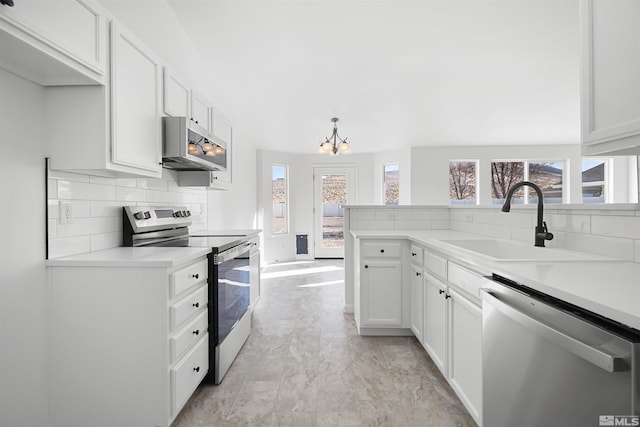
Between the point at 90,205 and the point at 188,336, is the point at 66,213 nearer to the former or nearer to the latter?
the point at 90,205

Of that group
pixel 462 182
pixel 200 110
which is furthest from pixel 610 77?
pixel 462 182

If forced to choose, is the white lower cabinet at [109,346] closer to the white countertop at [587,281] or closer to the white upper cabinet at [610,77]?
the white countertop at [587,281]

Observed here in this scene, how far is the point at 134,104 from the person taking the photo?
66.5 inches

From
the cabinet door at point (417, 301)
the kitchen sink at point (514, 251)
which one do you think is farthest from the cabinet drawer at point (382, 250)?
the kitchen sink at point (514, 251)

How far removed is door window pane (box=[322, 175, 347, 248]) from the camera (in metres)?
7.14

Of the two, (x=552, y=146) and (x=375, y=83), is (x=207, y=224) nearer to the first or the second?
(x=375, y=83)

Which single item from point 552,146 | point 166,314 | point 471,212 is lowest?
point 166,314

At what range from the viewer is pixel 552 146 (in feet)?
21.1

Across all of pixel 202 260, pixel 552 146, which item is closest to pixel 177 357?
pixel 202 260

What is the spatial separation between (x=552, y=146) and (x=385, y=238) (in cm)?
597

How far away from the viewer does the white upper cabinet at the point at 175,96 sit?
6.70 feet

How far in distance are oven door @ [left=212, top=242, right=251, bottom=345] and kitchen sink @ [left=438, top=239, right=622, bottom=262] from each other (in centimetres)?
144

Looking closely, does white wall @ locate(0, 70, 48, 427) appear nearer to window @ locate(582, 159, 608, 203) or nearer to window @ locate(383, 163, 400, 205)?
window @ locate(383, 163, 400, 205)

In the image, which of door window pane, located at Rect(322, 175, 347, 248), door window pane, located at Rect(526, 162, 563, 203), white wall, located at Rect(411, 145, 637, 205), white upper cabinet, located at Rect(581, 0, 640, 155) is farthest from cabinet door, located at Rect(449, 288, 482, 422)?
door window pane, located at Rect(526, 162, 563, 203)
